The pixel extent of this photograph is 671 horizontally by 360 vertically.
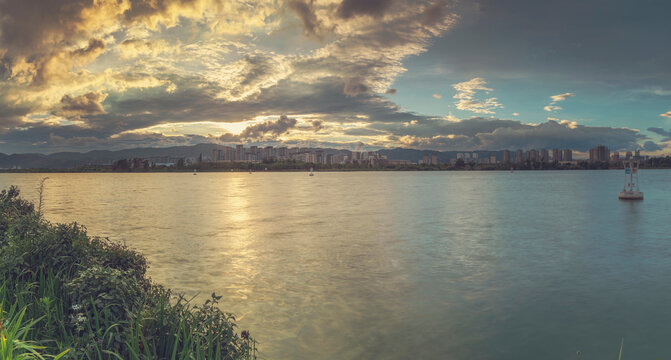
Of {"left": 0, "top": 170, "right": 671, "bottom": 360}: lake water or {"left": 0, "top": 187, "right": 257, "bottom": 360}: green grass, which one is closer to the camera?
{"left": 0, "top": 187, "right": 257, "bottom": 360}: green grass

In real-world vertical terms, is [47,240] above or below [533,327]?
above

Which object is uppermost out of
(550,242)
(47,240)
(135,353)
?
(47,240)

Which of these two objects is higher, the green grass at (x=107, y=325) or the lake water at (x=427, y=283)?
the green grass at (x=107, y=325)

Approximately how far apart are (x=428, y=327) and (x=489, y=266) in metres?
9.80

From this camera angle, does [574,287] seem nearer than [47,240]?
No

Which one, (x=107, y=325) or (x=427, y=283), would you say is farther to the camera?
(x=427, y=283)

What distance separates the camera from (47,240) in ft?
33.9

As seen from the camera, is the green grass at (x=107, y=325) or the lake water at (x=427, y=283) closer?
the green grass at (x=107, y=325)

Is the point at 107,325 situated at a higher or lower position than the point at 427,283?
higher

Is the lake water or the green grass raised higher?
the green grass

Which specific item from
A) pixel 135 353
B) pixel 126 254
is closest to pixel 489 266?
pixel 126 254

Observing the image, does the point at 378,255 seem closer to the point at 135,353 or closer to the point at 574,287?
the point at 574,287

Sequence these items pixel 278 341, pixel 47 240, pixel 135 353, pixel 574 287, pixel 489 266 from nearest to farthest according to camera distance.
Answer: pixel 135 353 → pixel 47 240 → pixel 278 341 → pixel 574 287 → pixel 489 266

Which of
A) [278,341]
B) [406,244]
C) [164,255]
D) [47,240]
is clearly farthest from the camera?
[406,244]
